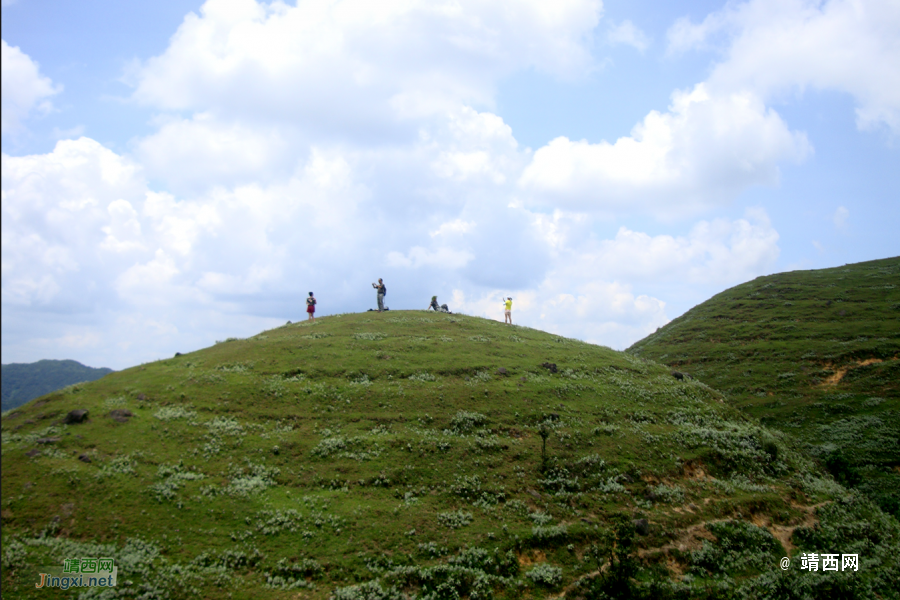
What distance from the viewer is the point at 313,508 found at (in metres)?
22.3

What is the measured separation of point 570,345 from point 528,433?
19968mm

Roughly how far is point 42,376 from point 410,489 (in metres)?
173

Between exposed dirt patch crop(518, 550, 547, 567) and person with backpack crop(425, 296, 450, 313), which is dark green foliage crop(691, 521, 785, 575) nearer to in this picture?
exposed dirt patch crop(518, 550, 547, 567)

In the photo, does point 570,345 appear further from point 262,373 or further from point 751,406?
point 262,373

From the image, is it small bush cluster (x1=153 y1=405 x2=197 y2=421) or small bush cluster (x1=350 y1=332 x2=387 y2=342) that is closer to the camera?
small bush cluster (x1=153 y1=405 x2=197 y2=421)

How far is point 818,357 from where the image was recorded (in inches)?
1943

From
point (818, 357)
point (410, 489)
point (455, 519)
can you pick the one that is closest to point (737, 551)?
point (455, 519)

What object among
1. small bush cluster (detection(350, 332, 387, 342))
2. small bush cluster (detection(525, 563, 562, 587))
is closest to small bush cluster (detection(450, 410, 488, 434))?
small bush cluster (detection(525, 563, 562, 587))

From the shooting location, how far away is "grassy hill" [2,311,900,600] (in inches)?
758

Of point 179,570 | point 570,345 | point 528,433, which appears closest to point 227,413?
point 179,570

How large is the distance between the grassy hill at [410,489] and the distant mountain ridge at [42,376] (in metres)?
127

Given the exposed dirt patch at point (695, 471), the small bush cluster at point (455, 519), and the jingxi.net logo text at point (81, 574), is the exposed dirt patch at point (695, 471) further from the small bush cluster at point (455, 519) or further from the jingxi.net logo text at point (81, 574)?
the jingxi.net logo text at point (81, 574)

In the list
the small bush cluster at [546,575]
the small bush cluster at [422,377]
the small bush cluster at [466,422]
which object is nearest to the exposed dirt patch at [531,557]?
the small bush cluster at [546,575]

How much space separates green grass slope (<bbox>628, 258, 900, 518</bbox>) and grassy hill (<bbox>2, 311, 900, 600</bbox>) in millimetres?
4737
